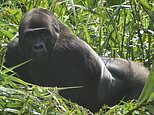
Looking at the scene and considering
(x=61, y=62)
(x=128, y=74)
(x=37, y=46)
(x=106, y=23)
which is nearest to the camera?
(x=37, y=46)

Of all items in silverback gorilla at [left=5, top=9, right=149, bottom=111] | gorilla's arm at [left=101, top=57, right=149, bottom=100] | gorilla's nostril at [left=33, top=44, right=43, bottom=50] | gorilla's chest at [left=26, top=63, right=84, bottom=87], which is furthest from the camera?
gorilla's arm at [left=101, top=57, right=149, bottom=100]

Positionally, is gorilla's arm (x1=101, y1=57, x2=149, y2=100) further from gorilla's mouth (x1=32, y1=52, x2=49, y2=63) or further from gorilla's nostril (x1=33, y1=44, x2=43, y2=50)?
gorilla's nostril (x1=33, y1=44, x2=43, y2=50)

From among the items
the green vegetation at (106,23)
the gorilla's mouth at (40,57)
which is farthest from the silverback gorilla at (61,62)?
the green vegetation at (106,23)

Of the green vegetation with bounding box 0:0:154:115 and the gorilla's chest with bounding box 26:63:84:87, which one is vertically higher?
the green vegetation with bounding box 0:0:154:115

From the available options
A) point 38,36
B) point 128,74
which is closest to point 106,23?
point 128,74

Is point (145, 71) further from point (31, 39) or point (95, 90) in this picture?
point (31, 39)

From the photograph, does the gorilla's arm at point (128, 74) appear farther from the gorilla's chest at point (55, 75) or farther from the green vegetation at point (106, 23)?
the gorilla's chest at point (55, 75)

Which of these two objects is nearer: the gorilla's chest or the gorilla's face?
the gorilla's face

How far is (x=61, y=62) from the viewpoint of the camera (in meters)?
4.75

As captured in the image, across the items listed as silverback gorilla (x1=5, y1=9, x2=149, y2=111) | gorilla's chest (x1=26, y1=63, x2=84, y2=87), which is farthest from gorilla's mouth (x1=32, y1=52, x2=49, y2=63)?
gorilla's chest (x1=26, y1=63, x2=84, y2=87)

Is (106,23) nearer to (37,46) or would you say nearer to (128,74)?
(128,74)

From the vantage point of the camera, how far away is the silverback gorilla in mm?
4543

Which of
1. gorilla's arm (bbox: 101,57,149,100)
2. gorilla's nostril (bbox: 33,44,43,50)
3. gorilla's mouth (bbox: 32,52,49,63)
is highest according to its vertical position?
gorilla's nostril (bbox: 33,44,43,50)

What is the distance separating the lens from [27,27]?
4.52m
